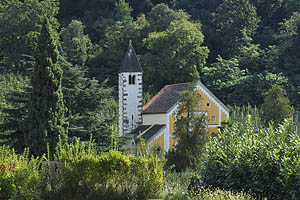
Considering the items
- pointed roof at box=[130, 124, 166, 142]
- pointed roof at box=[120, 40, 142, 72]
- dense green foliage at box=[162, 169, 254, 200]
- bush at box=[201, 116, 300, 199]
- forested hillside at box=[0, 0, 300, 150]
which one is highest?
forested hillside at box=[0, 0, 300, 150]

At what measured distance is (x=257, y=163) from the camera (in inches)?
822

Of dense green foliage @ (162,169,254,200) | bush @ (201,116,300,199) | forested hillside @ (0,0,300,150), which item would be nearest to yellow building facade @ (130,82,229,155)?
forested hillside @ (0,0,300,150)

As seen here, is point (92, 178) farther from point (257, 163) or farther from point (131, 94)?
point (131, 94)

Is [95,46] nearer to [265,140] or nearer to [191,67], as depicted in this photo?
[191,67]

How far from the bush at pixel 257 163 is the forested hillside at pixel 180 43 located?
1235 inches

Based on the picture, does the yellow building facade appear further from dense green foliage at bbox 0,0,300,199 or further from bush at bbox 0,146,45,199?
bush at bbox 0,146,45,199

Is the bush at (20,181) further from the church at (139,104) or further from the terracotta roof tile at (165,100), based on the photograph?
the church at (139,104)

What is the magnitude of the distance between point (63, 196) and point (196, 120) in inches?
610

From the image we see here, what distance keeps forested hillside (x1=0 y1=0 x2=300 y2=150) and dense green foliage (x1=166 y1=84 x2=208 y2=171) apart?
740 inches

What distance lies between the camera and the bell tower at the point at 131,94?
5347 centimetres

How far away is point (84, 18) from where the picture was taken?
84062 mm

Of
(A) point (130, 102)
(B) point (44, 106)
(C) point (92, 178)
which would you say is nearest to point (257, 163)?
(C) point (92, 178)

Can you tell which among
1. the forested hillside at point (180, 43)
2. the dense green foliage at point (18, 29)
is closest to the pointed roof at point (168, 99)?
the forested hillside at point (180, 43)

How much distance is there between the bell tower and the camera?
53.5m
